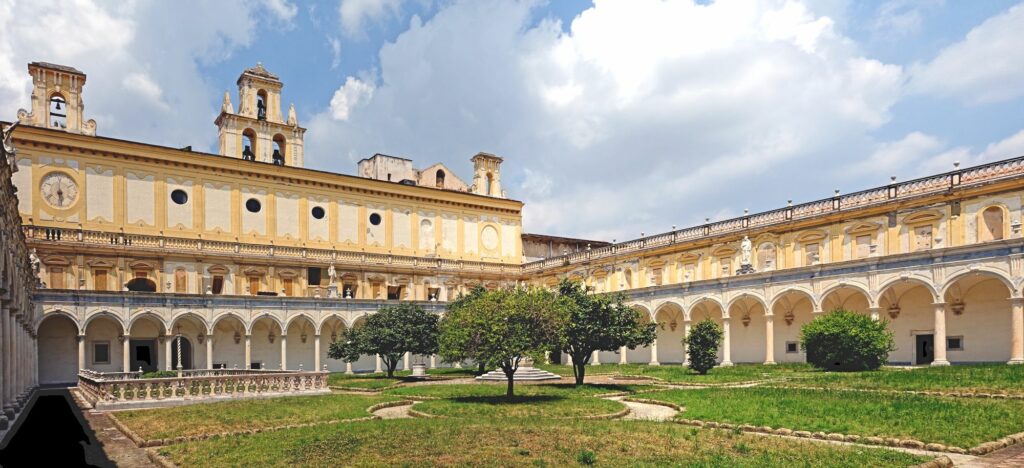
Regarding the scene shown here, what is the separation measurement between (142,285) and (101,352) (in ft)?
14.5

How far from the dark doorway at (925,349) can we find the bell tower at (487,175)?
33.7m

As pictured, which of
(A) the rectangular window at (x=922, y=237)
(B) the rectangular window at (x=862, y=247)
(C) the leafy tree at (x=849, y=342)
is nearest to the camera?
(C) the leafy tree at (x=849, y=342)

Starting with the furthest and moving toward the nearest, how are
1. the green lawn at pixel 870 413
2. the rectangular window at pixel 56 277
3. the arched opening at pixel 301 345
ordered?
the arched opening at pixel 301 345
the rectangular window at pixel 56 277
the green lawn at pixel 870 413

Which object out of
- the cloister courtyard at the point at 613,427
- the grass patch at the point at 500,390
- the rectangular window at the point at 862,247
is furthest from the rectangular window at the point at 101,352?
the rectangular window at the point at 862,247

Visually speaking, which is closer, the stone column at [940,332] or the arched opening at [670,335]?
the stone column at [940,332]

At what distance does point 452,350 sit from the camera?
21016 mm

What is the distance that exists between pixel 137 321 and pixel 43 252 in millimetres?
6011

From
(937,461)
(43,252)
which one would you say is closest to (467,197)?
(43,252)

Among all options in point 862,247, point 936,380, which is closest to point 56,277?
point 936,380

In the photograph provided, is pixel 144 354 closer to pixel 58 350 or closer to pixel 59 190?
pixel 58 350

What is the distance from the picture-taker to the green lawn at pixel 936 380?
19.6m

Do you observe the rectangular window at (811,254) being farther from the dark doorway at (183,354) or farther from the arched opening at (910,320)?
the dark doorway at (183,354)

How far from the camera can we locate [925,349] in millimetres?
32750

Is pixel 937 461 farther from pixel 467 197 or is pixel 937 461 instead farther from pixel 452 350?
pixel 467 197
